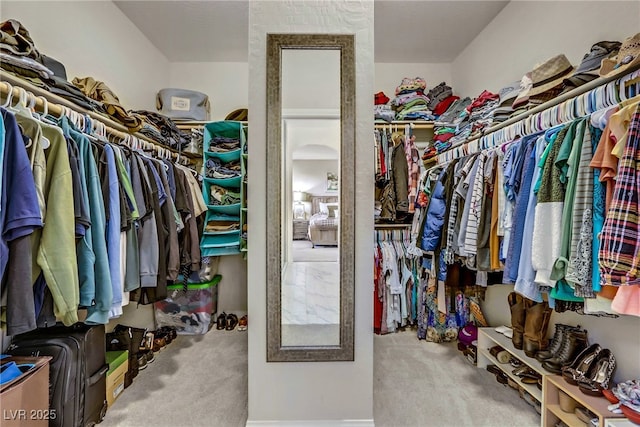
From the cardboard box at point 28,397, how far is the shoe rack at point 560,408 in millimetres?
2323

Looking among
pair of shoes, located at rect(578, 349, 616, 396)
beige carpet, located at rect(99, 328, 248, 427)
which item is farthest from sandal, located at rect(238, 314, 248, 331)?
pair of shoes, located at rect(578, 349, 616, 396)

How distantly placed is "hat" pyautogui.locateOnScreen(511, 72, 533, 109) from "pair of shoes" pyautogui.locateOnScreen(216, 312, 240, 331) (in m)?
2.73

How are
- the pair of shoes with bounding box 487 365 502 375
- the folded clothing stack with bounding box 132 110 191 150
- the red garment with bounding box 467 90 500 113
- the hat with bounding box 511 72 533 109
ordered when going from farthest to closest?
the folded clothing stack with bounding box 132 110 191 150 → the red garment with bounding box 467 90 500 113 → the pair of shoes with bounding box 487 365 502 375 → the hat with bounding box 511 72 533 109

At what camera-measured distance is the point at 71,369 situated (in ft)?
4.42

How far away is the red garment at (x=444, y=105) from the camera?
264 centimetres

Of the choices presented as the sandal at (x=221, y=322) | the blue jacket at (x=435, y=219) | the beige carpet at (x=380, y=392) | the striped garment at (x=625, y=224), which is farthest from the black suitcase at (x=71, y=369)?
the striped garment at (x=625, y=224)

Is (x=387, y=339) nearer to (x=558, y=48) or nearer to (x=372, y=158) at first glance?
(x=372, y=158)

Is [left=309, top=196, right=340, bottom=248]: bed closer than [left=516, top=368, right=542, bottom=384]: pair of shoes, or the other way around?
[left=309, top=196, right=340, bottom=248]: bed

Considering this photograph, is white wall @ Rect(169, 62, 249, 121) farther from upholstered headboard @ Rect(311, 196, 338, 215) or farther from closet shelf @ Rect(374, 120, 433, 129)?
upholstered headboard @ Rect(311, 196, 338, 215)

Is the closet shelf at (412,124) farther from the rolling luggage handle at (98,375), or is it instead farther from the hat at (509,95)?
the rolling luggage handle at (98,375)

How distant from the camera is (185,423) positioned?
1521 millimetres

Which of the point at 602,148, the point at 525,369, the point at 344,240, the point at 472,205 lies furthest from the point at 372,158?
the point at 525,369

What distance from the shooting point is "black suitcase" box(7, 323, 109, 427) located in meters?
1.32

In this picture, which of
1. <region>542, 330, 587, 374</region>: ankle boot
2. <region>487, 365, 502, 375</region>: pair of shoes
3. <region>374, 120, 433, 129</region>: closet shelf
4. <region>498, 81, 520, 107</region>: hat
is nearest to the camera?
<region>542, 330, 587, 374</region>: ankle boot
